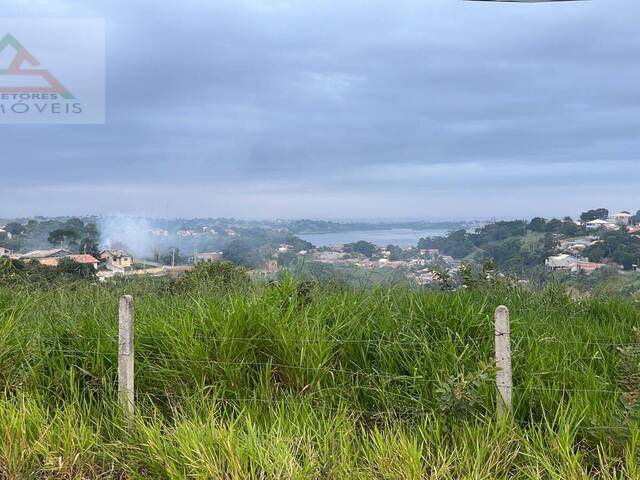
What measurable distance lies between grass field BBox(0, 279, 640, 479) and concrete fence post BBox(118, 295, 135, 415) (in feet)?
0.39

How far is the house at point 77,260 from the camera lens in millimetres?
8059

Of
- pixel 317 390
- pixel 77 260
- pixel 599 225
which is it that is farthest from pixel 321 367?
pixel 599 225

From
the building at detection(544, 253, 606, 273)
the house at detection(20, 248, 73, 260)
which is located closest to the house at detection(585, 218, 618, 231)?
the building at detection(544, 253, 606, 273)

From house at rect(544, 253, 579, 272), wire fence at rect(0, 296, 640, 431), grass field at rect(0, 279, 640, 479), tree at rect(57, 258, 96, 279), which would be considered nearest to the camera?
grass field at rect(0, 279, 640, 479)

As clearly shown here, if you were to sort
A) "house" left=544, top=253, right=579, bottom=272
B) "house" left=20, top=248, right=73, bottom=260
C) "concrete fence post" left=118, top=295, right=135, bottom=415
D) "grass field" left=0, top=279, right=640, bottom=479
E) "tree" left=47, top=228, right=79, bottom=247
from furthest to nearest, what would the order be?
"tree" left=47, top=228, right=79, bottom=247 → "house" left=20, top=248, right=73, bottom=260 → "house" left=544, top=253, right=579, bottom=272 → "concrete fence post" left=118, top=295, right=135, bottom=415 → "grass field" left=0, top=279, right=640, bottom=479

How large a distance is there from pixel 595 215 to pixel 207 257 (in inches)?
266

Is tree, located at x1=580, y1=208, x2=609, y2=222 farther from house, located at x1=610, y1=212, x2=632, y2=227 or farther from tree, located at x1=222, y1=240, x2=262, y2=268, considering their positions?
tree, located at x1=222, y1=240, x2=262, y2=268

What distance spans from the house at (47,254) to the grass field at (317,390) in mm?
3136

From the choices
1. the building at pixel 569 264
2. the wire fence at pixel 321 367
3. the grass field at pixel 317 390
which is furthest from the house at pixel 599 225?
the wire fence at pixel 321 367

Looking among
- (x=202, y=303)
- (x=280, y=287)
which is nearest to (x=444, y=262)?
(x=280, y=287)

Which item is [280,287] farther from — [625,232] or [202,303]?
[625,232]

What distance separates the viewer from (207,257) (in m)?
7.92

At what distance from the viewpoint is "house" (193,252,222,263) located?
775 cm

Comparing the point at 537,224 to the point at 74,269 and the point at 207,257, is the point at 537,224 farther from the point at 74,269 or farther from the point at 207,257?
the point at 74,269
